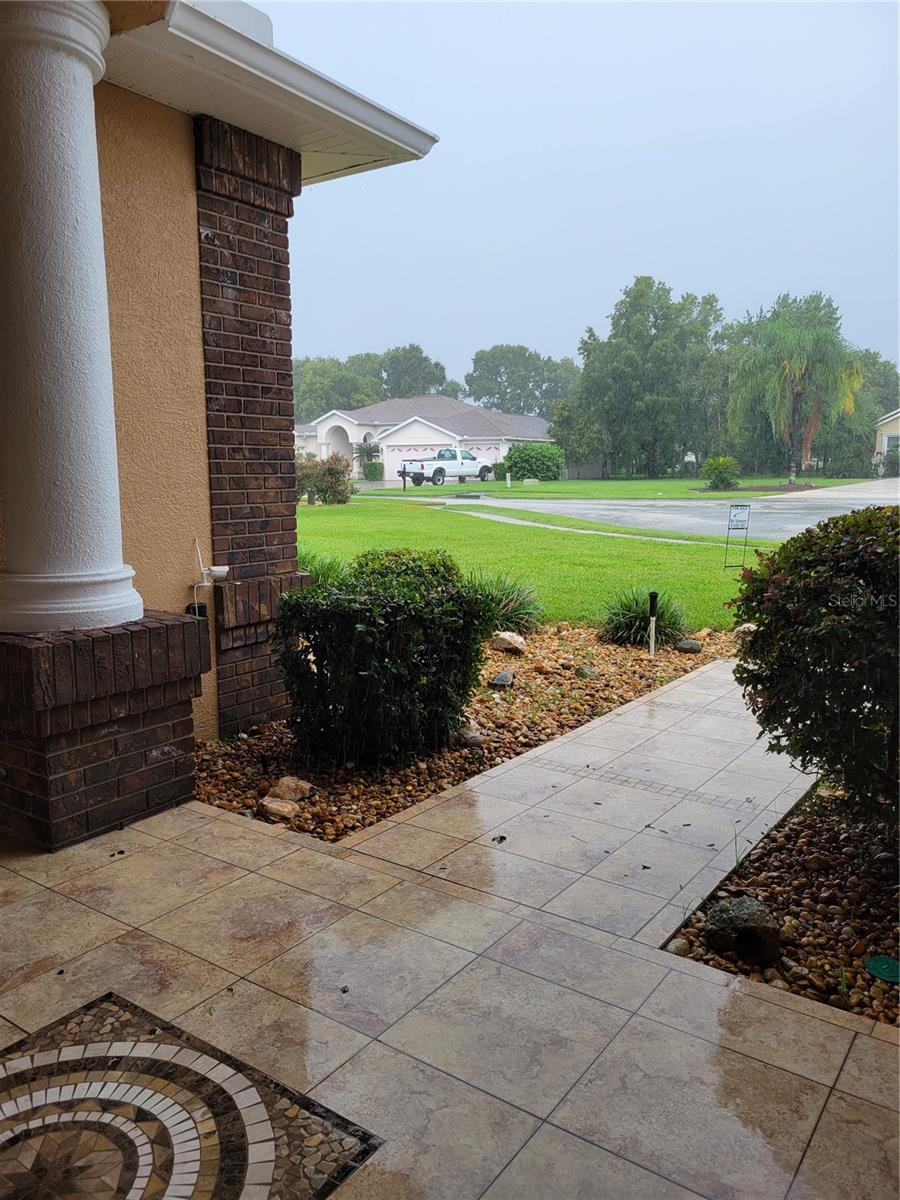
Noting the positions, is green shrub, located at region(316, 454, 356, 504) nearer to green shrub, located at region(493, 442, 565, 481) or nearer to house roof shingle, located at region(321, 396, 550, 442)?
house roof shingle, located at region(321, 396, 550, 442)

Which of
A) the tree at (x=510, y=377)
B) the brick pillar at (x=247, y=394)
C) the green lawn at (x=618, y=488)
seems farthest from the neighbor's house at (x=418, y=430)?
the brick pillar at (x=247, y=394)

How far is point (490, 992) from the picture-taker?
2172 millimetres

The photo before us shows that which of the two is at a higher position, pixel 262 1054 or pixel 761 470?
pixel 761 470

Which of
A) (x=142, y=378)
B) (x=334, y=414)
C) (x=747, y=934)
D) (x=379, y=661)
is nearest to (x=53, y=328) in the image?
(x=142, y=378)

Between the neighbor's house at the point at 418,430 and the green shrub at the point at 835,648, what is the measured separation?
455 inches

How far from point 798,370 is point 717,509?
2646mm

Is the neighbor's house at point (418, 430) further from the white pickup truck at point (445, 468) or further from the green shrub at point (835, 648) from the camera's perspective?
the green shrub at point (835, 648)

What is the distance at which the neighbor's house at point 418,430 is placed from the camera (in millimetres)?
14266

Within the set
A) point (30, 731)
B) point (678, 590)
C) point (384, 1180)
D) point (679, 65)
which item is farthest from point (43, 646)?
point (678, 590)

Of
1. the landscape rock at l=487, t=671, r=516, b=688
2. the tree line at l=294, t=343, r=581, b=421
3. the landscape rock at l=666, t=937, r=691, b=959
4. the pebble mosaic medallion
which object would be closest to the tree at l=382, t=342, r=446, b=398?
the tree line at l=294, t=343, r=581, b=421

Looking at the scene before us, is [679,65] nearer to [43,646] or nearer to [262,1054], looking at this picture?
[43,646]

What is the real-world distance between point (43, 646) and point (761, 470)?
24.9ft

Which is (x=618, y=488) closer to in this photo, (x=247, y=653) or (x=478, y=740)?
(x=478, y=740)

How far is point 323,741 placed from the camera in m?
3.94
